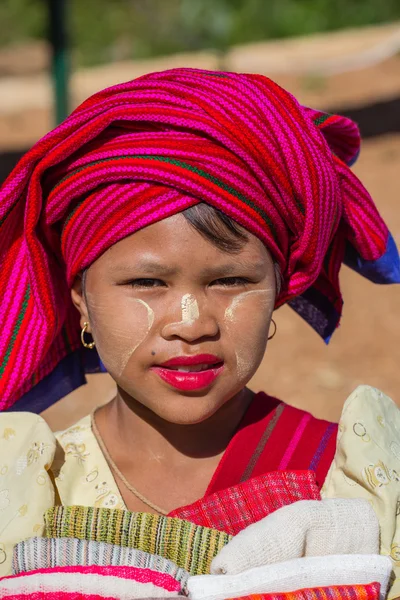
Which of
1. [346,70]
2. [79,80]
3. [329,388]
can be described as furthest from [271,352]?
[79,80]

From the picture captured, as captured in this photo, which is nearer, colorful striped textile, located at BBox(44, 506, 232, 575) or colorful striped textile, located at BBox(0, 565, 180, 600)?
colorful striped textile, located at BBox(0, 565, 180, 600)

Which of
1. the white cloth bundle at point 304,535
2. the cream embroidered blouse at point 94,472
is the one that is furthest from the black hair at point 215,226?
the white cloth bundle at point 304,535

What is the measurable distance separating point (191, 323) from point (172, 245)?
184 millimetres

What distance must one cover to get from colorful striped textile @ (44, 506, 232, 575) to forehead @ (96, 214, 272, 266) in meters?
0.59

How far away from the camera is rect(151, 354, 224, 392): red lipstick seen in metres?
2.21

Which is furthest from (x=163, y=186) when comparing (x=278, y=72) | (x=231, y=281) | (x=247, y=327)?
(x=278, y=72)

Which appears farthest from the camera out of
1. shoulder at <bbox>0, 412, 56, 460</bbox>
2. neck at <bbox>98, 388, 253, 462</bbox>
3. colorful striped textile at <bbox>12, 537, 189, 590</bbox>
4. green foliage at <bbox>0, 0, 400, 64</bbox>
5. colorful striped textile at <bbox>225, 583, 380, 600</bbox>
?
green foliage at <bbox>0, 0, 400, 64</bbox>

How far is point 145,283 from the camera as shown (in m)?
2.25

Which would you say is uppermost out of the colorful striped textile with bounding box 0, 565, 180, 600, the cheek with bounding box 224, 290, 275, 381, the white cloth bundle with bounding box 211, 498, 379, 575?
the cheek with bounding box 224, 290, 275, 381

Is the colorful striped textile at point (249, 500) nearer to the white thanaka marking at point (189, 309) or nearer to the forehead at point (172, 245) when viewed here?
the white thanaka marking at point (189, 309)

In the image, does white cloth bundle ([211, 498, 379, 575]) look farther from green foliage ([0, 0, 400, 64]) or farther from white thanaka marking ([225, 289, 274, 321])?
green foliage ([0, 0, 400, 64])

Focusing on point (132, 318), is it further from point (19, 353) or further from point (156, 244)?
point (19, 353)

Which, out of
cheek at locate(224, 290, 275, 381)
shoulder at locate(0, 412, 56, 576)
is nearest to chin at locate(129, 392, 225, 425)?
cheek at locate(224, 290, 275, 381)

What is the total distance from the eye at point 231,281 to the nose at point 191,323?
8 centimetres
